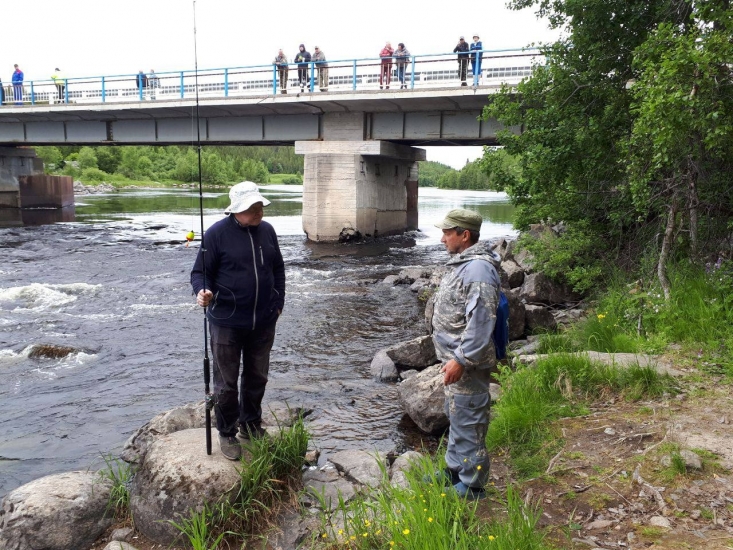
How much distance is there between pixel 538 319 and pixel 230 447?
628 cm

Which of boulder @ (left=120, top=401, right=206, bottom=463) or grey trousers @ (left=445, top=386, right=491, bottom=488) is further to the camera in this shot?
boulder @ (left=120, top=401, right=206, bottom=463)

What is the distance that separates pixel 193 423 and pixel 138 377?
122 inches

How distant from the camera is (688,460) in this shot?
13.8 ft

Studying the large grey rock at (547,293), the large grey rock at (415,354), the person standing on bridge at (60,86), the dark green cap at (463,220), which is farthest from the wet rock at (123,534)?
the person standing on bridge at (60,86)

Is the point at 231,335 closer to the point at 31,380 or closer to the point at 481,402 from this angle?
the point at 481,402

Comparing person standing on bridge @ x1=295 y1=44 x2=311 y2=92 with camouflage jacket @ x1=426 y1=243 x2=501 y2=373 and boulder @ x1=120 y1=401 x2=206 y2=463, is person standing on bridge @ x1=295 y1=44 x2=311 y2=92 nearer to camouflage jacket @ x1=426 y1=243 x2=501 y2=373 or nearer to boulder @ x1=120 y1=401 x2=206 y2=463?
boulder @ x1=120 y1=401 x2=206 y2=463

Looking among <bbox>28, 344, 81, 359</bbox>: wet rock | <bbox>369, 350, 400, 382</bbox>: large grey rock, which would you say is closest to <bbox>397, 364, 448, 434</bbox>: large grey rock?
<bbox>369, 350, 400, 382</bbox>: large grey rock

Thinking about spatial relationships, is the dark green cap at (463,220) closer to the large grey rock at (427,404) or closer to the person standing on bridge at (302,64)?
the large grey rock at (427,404)

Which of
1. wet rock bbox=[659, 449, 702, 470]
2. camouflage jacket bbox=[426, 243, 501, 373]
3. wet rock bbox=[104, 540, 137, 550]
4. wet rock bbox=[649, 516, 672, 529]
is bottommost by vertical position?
wet rock bbox=[104, 540, 137, 550]

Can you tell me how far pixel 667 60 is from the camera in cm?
625

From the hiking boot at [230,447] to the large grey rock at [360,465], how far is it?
986mm

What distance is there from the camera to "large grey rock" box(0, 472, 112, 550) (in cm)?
444

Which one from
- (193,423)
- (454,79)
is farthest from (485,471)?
(454,79)

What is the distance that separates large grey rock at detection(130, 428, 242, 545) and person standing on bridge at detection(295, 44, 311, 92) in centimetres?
2180
